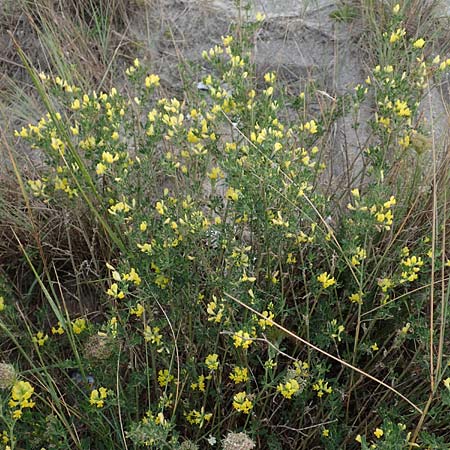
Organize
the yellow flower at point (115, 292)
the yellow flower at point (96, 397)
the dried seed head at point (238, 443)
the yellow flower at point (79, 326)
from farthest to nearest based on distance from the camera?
the yellow flower at point (79, 326) < the yellow flower at point (96, 397) < the yellow flower at point (115, 292) < the dried seed head at point (238, 443)

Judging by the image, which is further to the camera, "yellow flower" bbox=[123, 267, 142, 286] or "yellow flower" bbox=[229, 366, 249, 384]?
"yellow flower" bbox=[229, 366, 249, 384]

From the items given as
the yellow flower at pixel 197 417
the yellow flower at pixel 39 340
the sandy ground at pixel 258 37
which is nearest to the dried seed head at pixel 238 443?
the yellow flower at pixel 197 417

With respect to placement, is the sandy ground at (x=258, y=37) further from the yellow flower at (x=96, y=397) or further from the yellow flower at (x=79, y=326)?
the yellow flower at (x=96, y=397)

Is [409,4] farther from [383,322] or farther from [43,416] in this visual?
[43,416]

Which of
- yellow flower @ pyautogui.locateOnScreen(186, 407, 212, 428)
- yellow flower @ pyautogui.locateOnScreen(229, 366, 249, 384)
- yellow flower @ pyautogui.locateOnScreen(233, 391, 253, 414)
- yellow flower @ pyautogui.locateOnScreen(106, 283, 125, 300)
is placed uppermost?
yellow flower @ pyautogui.locateOnScreen(106, 283, 125, 300)

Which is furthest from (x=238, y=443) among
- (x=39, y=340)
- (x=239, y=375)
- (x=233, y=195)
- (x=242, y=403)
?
(x=39, y=340)

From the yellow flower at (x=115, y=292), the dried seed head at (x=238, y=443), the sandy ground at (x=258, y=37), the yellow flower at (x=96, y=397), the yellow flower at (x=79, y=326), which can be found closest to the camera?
the dried seed head at (x=238, y=443)

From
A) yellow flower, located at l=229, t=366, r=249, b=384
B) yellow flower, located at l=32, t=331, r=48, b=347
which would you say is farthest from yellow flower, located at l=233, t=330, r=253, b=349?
yellow flower, located at l=32, t=331, r=48, b=347

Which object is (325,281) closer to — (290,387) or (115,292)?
(290,387)

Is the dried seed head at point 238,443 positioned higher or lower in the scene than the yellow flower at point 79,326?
higher

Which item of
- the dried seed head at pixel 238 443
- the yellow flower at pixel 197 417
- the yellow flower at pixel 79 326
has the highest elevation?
the dried seed head at pixel 238 443

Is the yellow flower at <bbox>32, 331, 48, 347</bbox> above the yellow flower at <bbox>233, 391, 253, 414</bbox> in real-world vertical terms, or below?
below

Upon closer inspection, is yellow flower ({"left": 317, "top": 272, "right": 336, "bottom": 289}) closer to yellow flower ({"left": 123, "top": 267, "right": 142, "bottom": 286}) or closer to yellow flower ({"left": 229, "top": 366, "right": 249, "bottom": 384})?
yellow flower ({"left": 229, "top": 366, "right": 249, "bottom": 384})

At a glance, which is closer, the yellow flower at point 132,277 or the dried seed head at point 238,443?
the dried seed head at point 238,443
